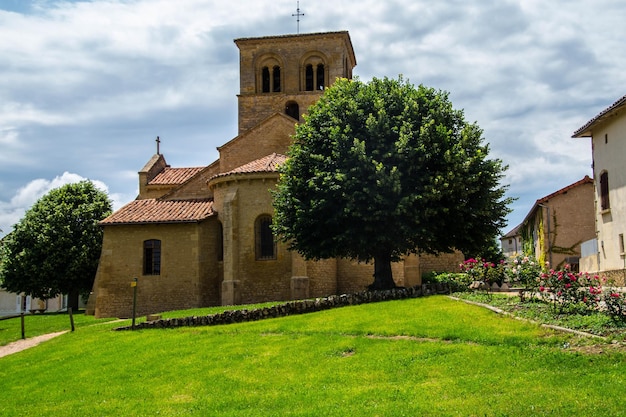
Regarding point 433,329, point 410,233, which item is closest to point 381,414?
point 433,329

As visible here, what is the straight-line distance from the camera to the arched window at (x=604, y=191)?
98.1 feet

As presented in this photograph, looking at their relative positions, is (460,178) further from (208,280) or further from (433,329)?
(208,280)

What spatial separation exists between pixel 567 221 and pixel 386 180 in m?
22.5

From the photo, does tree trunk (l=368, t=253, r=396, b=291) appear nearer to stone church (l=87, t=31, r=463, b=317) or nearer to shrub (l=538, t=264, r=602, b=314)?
stone church (l=87, t=31, r=463, b=317)

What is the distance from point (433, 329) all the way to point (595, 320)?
3.82 metres

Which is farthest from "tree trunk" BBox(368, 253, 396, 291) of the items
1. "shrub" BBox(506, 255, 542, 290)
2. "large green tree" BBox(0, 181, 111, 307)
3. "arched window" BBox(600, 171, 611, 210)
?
"large green tree" BBox(0, 181, 111, 307)

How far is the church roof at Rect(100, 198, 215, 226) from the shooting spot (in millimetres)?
33750

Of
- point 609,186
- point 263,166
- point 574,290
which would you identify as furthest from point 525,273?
point 263,166

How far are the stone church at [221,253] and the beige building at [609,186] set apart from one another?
841 centimetres

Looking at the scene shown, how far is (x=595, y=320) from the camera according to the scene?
14805 mm

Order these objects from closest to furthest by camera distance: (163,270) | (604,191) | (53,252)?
(604,191)
(163,270)
(53,252)

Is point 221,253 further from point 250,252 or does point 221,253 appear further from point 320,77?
point 320,77

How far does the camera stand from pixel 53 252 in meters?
44.7

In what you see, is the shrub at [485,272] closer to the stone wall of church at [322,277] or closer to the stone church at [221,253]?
the stone church at [221,253]
